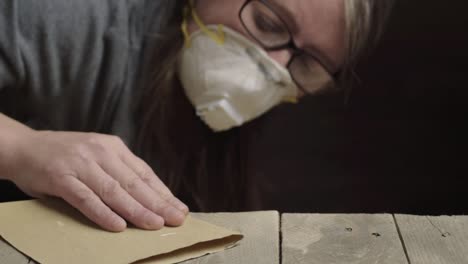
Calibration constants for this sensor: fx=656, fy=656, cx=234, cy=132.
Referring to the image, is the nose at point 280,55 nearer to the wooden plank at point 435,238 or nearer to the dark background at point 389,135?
the dark background at point 389,135

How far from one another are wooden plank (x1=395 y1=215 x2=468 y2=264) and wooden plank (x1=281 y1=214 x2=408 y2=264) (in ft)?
0.05

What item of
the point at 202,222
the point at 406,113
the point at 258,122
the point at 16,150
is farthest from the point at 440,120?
the point at 16,150

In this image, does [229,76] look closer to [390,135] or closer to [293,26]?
[293,26]

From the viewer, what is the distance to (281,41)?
4.33 feet

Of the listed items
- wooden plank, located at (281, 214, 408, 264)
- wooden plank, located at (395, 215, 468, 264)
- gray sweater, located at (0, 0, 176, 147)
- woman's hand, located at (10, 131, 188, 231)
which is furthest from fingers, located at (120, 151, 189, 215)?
gray sweater, located at (0, 0, 176, 147)

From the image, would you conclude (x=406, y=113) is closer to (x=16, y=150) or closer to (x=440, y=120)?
(x=440, y=120)

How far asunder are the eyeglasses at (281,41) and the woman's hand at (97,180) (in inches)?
17.8

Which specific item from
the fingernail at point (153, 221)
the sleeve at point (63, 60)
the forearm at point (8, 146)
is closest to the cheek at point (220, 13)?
the sleeve at point (63, 60)

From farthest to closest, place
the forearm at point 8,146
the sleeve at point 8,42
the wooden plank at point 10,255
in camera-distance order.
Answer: the sleeve at point 8,42 < the forearm at point 8,146 < the wooden plank at point 10,255

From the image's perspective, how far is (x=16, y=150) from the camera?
1.02 metres

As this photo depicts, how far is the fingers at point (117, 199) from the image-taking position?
2.87 feet

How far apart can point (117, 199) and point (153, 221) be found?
6cm

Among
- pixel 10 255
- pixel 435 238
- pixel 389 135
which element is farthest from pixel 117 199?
pixel 389 135

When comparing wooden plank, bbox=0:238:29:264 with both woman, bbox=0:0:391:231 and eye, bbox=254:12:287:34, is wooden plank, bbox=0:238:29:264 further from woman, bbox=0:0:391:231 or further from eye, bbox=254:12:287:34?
eye, bbox=254:12:287:34
